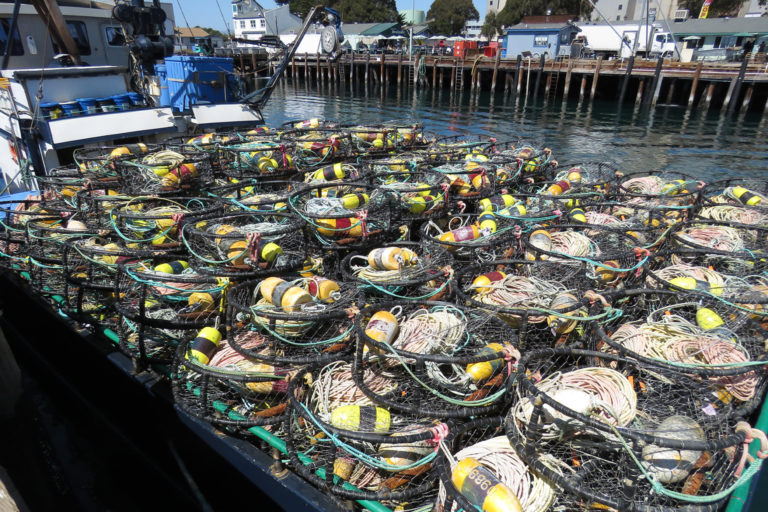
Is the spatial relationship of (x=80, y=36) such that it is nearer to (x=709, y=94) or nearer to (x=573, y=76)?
(x=709, y=94)

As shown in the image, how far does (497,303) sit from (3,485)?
11.1 ft

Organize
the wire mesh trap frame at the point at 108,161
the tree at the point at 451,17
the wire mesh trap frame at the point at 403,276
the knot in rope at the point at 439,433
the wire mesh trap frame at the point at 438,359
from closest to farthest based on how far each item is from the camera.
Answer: the knot in rope at the point at 439,433 < the wire mesh trap frame at the point at 438,359 < the wire mesh trap frame at the point at 403,276 < the wire mesh trap frame at the point at 108,161 < the tree at the point at 451,17

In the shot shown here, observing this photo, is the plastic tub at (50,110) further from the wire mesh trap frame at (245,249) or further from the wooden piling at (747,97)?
the wooden piling at (747,97)

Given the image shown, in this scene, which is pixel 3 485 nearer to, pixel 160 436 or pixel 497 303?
pixel 160 436

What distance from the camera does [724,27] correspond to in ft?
141

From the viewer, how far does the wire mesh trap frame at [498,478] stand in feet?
7.95

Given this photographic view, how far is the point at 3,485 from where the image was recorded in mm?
2393

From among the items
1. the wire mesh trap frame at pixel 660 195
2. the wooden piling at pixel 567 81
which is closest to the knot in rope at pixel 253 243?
the wire mesh trap frame at pixel 660 195

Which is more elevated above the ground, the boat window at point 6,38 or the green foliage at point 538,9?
the green foliage at point 538,9

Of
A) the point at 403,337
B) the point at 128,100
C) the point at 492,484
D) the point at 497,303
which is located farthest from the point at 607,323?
the point at 128,100

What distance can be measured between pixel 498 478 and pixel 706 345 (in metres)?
1.97

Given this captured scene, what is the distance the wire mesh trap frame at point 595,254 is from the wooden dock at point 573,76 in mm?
20361

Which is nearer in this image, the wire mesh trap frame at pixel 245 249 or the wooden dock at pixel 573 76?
the wire mesh trap frame at pixel 245 249

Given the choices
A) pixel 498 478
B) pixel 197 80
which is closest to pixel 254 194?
pixel 498 478
